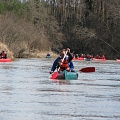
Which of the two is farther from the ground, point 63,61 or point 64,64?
point 63,61

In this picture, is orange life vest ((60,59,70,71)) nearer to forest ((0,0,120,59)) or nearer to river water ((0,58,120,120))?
river water ((0,58,120,120))

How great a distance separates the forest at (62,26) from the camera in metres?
74.4

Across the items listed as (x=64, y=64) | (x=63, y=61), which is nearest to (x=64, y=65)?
(x=64, y=64)

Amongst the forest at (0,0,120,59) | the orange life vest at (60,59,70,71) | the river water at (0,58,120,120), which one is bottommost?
the river water at (0,58,120,120)

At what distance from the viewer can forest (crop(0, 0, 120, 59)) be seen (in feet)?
244

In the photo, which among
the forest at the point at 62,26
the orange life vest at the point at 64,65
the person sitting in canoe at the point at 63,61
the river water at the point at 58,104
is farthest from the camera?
the forest at the point at 62,26

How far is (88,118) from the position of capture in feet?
35.5

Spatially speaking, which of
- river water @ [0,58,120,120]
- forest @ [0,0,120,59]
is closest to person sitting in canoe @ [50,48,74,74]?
river water @ [0,58,120,120]

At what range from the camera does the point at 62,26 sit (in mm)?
99375

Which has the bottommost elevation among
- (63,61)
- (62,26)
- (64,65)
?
(64,65)

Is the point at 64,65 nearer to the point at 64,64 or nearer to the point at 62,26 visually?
the point at 64,64

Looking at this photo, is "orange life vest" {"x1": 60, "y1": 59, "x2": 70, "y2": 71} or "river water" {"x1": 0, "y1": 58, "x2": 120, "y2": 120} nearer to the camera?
"river water" {"x1": 0, "y1": 58, "x2": 120, "y2": 120}

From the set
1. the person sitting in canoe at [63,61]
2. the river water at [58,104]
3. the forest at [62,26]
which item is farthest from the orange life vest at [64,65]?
the forest at [62,26]

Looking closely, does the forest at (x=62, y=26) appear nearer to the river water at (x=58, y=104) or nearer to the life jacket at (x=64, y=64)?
the life jacket at (x=64, y=64)
